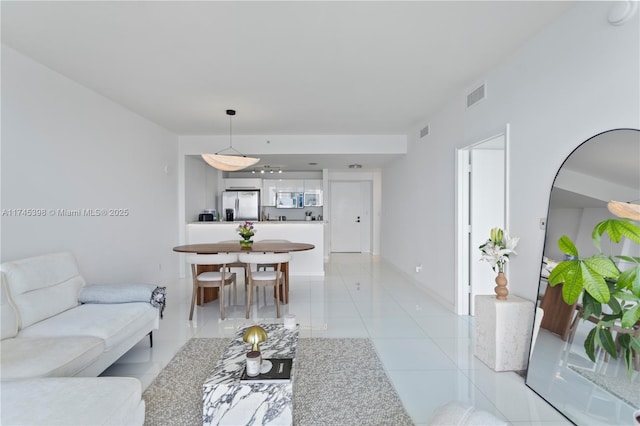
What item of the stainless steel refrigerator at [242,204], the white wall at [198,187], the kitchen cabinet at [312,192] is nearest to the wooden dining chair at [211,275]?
the white wall at [198,187]

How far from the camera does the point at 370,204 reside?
9.09 metres

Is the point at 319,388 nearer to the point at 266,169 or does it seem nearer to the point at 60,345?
the point at 60,345

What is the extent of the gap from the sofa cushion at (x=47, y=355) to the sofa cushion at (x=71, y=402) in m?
0.22

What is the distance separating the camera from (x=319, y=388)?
2.32 m

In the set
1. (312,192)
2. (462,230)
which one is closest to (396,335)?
(462,230)

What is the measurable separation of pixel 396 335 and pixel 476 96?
8.82 feet

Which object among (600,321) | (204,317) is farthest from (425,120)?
(204,317)

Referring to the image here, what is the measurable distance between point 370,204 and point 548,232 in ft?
22.2

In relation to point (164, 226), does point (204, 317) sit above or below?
below

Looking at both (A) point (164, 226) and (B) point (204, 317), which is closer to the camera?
(B) point (204, 317)

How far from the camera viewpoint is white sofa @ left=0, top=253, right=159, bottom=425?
141 cm

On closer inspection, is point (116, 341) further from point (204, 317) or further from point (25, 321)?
point (204, 317)

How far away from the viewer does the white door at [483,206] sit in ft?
12.6
